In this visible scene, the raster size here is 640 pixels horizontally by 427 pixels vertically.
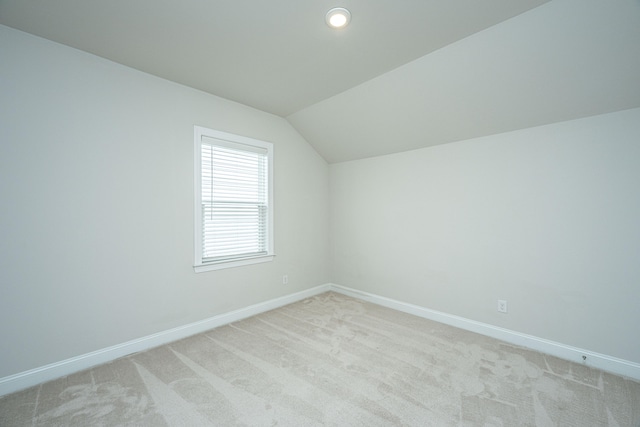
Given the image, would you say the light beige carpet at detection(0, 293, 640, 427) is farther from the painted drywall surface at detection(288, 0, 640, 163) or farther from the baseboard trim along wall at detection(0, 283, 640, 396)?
the painted drywall surface at detection(288, 0, 640, 163)

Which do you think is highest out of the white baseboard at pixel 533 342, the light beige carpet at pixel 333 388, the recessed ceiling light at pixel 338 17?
the recessed ceiling light at pixel 338 17

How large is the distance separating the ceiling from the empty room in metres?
0.02

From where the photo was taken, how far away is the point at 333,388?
2.03m

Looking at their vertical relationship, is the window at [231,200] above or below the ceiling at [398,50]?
below

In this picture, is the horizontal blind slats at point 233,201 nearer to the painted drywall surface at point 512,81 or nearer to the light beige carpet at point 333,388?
the light beige carpet at point 333,388

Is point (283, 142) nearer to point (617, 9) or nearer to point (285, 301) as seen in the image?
point (285, 301)

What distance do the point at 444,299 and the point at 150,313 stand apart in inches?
125

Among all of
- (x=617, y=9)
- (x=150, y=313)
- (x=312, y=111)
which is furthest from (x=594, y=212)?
(x=150, y=313)

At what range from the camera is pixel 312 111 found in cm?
355

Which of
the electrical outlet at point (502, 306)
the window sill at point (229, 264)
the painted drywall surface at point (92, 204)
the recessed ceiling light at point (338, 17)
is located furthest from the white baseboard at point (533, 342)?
the recessed ceiling light at point (338, 17)

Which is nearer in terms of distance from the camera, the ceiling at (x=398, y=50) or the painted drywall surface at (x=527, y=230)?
the ceiling at (x=398, y=50)

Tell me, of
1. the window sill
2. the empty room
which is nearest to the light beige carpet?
the empty room

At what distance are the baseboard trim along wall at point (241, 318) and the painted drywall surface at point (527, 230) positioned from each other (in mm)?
67

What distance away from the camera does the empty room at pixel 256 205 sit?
1871 mm
